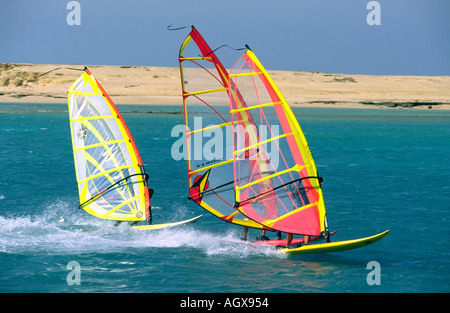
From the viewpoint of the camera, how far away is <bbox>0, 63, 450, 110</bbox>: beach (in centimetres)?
11900

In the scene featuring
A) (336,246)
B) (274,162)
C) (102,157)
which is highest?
(102,157)

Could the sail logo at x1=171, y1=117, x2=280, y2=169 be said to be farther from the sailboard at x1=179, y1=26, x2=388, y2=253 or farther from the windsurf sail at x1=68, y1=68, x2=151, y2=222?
the windsurf sail at x1=68, y1=68, x2=151, y2=222

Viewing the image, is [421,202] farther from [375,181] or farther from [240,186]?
[240,186]

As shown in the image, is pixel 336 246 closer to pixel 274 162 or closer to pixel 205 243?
pixel 274 162

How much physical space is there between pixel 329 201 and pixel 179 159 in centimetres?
1625

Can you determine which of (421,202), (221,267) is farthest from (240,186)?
(421,202)

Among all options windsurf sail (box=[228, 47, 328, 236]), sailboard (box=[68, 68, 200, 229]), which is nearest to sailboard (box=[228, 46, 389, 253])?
windsurf sail (box=[228, 47, 328, 236])

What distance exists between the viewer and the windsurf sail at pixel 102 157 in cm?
2000

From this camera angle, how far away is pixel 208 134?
2011 cm

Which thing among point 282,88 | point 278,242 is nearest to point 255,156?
point 278,242

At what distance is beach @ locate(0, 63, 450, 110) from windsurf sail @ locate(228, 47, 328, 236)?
317ft

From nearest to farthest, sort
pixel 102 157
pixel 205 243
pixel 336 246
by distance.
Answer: pixel 336 246 → pixel 205 243 → pixel 102 157

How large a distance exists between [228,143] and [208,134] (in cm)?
69

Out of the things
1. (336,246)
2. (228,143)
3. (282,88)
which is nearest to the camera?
(336,246)
